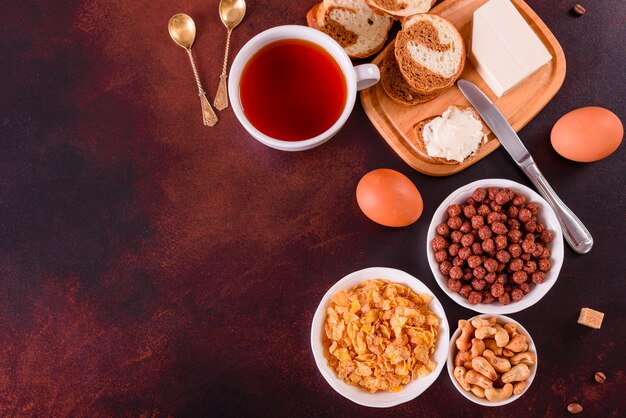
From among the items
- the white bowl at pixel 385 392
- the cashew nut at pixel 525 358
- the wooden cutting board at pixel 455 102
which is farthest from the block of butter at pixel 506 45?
the cashew nut at pixel 525 358

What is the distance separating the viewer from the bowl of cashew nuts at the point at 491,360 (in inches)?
54.0

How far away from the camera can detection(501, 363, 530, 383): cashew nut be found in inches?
53.9

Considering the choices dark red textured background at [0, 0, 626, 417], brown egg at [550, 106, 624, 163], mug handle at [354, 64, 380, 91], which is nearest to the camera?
mug handle at [354, 64, 380, 91]

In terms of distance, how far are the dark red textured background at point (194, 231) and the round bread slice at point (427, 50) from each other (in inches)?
7.7

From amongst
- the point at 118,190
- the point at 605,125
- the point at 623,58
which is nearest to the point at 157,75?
the point at 118,190

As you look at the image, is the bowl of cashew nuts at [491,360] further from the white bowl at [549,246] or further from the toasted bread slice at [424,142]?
the toasted bread slice at [424,142]

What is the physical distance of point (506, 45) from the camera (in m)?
1.47

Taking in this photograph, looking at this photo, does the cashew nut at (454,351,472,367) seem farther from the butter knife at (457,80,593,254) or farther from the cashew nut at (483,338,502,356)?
the butter knife at (457,80,593,254)

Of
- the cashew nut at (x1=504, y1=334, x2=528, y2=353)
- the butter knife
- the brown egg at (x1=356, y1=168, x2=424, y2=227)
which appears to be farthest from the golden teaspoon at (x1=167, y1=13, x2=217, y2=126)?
the cashew nut at (x1=504, y1=334, x2=528, y2=353)

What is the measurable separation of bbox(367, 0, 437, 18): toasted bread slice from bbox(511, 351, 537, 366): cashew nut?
951 mm

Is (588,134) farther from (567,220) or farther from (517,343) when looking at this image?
(517,343)

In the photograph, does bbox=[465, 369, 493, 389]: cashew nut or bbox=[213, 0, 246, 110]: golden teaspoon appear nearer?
bbox=[465, 369, 493, 389]: cashew nut

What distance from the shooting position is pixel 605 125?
1411 millimetres

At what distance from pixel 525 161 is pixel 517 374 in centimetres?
57
